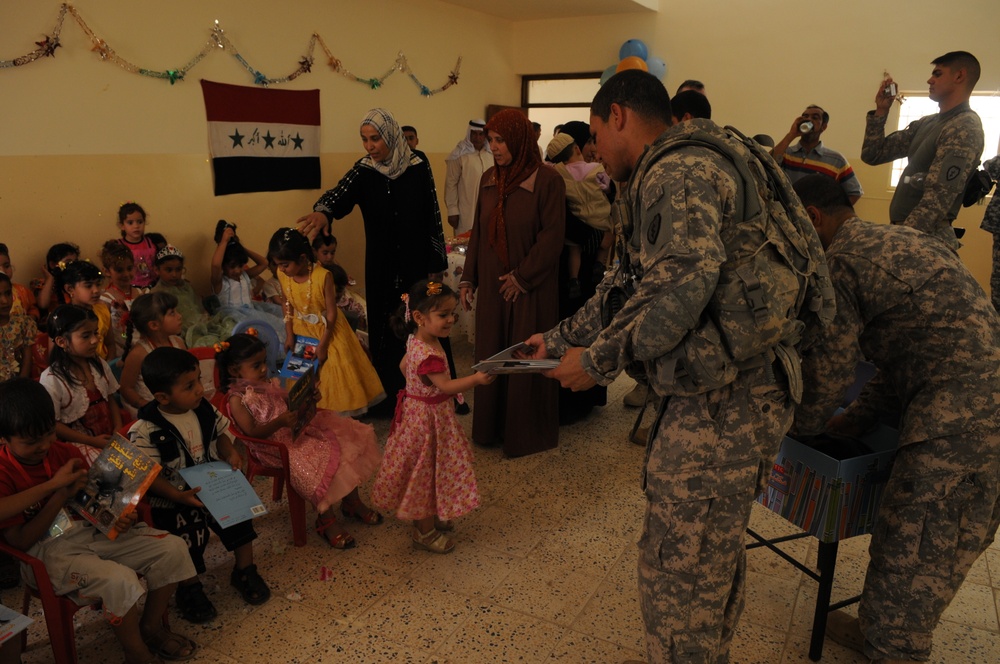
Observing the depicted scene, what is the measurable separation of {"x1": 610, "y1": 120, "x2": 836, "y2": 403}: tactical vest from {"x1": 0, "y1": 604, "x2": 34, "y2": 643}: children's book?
174 centimetres

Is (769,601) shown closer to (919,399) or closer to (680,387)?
(919,399)

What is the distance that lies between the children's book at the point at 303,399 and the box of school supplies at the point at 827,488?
5.73 feet

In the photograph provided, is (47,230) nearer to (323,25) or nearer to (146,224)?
(146,224)

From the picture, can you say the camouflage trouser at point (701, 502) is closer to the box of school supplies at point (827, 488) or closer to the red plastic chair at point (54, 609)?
the box of school supplies at point (827, 488)

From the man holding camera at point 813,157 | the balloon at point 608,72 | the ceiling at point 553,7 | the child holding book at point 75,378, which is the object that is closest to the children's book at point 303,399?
the child holding book at point 75,378

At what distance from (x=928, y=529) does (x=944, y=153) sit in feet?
8.55

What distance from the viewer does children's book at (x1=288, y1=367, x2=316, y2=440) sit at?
9.13 feet

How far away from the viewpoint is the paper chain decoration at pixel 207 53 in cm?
409

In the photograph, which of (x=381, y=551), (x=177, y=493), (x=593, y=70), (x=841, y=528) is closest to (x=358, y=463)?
(x=381, y=551)

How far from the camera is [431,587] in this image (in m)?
2.79

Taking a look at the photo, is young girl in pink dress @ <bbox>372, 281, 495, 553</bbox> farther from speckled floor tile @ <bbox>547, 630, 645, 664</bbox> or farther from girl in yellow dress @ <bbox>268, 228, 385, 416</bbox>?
girl in yellow dress @ <bbox>268, 228, 385, 416</bbox>

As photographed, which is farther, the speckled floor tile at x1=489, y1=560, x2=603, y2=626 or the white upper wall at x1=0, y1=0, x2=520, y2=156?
the white upper wall at x1=0, y1=0, x2=520, y2=156

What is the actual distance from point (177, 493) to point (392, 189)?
2322 mm

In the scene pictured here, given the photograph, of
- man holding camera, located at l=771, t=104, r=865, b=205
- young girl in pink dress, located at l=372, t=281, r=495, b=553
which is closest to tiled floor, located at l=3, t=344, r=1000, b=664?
young girl in pink dress, located at l=372, t=281, r=495, b=553
